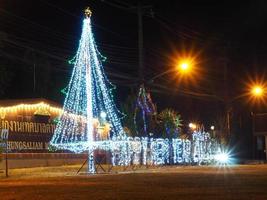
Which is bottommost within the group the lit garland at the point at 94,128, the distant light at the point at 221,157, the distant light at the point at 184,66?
the distant light at the point at 221,157

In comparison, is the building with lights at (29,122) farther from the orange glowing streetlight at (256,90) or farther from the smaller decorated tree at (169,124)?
the orange glowing streetlight at (256,90)

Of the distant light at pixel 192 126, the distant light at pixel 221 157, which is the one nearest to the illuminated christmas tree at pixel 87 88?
the distant light at pixel 221 157

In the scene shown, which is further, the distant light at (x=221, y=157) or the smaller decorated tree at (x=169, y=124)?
the distant light at (x=221, y=157)

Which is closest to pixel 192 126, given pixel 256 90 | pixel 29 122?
pixel 256 90

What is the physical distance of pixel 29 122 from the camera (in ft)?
171

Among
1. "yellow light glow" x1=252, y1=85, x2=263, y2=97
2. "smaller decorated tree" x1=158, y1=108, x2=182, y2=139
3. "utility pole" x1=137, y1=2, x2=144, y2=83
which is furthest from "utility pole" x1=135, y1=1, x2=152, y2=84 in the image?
"yellow light glow" x1=252, y1=85, x2=263, y2=97

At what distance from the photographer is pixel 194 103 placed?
77562mm

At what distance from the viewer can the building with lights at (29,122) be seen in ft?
161

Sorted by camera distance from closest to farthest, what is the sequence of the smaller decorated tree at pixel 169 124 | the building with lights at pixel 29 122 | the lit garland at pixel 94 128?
the lit garland at pixel 94 128 → the building with lights at pixel 29 122 → the smaller decorated tree at pixel 169 124

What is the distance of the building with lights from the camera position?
1935 inches

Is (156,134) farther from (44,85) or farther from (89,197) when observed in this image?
(89,197)

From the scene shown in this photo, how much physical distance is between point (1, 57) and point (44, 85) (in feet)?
28.8

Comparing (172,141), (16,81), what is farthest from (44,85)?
(172,141)

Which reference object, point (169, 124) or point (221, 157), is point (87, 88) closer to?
point (169, 124)
